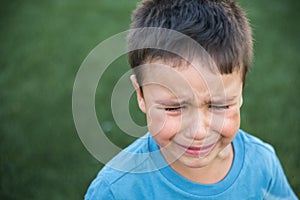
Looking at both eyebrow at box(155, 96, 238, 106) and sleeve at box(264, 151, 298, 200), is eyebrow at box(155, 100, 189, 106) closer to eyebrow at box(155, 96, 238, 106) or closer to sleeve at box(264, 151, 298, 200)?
eyebrow at box(155, 96, 238, 106)

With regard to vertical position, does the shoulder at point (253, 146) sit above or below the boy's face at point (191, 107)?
below

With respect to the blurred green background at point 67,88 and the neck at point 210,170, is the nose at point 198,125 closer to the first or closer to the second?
the neck at point 210,170

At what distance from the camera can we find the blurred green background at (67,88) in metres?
2.47

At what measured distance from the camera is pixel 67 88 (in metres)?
3.10

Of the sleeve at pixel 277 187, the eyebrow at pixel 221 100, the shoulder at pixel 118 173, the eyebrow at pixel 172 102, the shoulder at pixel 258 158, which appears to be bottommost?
the sleeve at pixel 277 187

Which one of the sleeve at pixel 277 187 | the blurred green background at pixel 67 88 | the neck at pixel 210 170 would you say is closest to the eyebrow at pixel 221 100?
the neck at pixel 210 170

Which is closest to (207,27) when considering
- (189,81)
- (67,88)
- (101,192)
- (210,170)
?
(189,81)

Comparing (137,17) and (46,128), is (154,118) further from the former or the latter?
(46,128)

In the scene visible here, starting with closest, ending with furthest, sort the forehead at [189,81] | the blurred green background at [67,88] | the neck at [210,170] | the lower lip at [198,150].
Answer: the forehead at [189,81] → the lower lip at [198,150] → the neck at [210,170] → the blurred green background at [67,88]

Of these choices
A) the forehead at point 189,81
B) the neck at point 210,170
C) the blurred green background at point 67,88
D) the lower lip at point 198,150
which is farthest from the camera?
the blurred green background at point 67,88

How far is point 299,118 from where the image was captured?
2.82 metres

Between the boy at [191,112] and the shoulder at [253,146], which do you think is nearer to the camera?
the boy at [191,112]

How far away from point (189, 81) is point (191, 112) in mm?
90

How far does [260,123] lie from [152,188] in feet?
4.58
